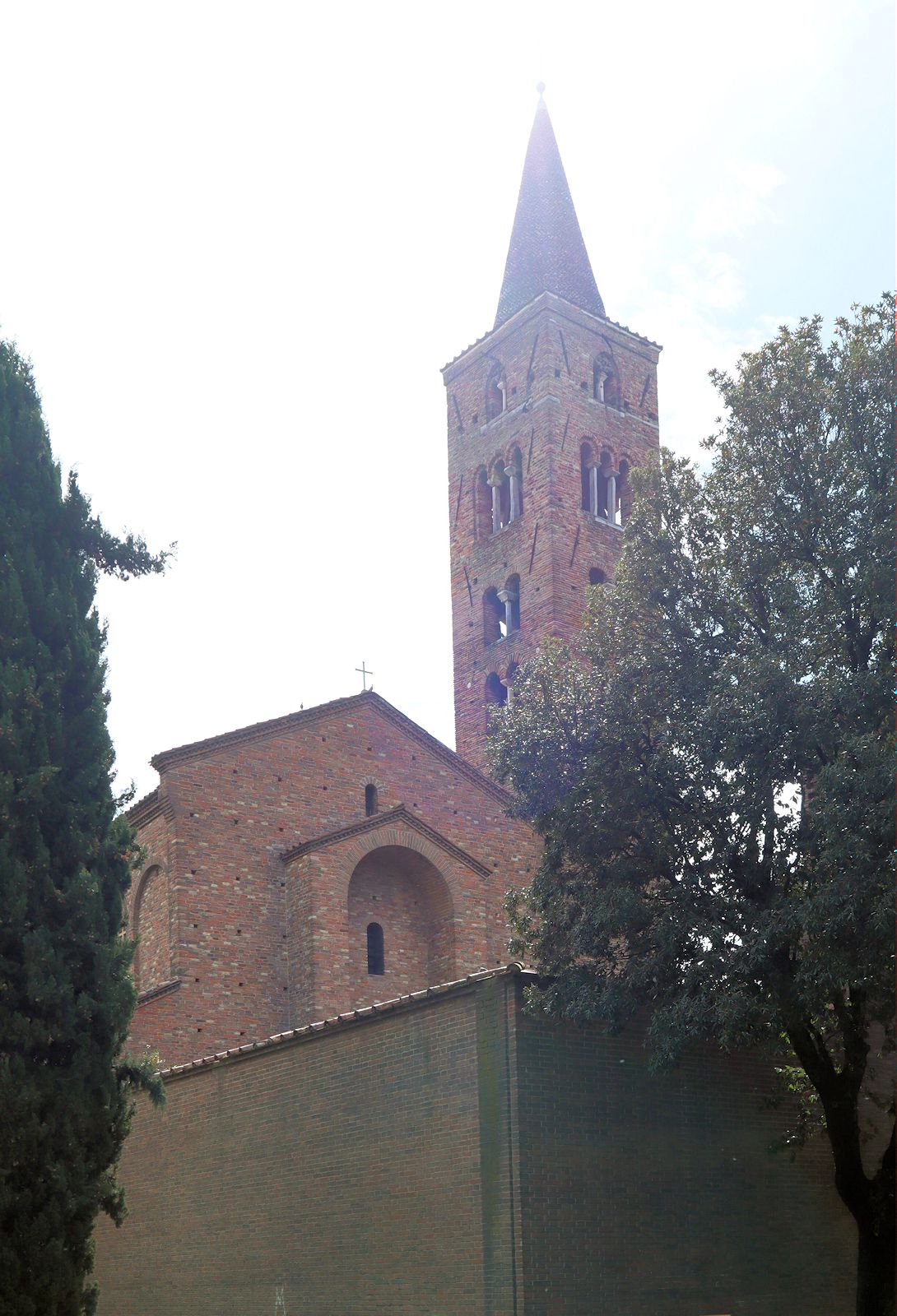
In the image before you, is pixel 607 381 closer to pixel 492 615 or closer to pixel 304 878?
pixel 492 615

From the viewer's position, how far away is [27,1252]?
10.8 m

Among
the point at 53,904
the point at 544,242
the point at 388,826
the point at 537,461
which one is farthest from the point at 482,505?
the point at 53,904

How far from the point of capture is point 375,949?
76.9 feet

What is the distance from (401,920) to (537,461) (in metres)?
13.0

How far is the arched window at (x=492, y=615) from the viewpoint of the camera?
3294 centimetres

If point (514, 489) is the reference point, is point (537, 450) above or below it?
above

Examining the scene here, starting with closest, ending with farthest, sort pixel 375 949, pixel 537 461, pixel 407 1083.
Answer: pixel 407 1083 < pixel 375 949 < pixel 537 461

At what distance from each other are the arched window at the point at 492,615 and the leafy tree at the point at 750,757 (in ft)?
59.8

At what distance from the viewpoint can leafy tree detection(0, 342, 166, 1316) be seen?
11.0 meters

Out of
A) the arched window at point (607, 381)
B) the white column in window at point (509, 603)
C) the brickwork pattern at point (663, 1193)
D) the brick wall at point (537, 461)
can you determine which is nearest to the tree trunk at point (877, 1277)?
the brickwork pattern at point (663, 1193)

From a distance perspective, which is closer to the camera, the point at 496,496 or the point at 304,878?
the point at 304,878

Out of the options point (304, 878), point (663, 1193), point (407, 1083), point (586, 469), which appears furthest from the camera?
point (586, 469)

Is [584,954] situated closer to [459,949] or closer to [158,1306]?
[158,1306]

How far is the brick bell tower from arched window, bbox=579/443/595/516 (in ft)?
0.13
